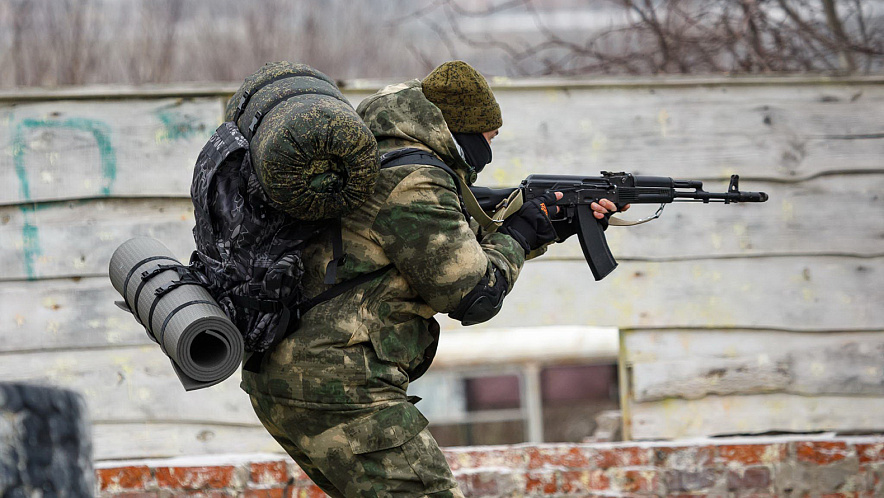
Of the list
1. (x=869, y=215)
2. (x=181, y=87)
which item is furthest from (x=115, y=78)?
(x=869, y=215)

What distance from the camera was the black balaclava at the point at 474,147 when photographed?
2.85 meters

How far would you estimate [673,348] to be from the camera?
4.49 m

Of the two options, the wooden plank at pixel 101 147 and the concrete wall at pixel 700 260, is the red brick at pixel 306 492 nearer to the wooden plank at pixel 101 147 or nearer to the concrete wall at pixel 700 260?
the concrete wall at pixel 700 260

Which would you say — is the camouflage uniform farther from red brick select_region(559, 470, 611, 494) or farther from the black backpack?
red brick select_region(559, 470, 611, 494)

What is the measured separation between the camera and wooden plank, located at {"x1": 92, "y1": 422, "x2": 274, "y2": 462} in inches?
169

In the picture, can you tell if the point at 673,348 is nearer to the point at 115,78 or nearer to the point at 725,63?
the point at 725,63

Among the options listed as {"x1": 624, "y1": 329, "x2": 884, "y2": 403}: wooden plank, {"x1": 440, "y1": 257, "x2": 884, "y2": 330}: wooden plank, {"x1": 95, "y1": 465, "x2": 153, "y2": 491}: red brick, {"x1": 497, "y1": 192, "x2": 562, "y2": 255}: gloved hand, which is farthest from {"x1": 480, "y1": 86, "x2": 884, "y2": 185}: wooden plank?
{"x1": 95, "y1": 465, "x2": 153, "y2": 491}: red brick

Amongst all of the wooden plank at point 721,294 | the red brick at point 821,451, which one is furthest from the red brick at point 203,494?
the red brick at point 821,451

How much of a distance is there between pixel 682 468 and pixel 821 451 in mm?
657

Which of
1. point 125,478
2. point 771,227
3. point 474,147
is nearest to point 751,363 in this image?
point 771,227

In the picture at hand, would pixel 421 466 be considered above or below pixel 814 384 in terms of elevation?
Answer: below

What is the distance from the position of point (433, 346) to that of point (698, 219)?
2209 millimetres

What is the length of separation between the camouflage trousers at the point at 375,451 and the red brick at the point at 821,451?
2.53m

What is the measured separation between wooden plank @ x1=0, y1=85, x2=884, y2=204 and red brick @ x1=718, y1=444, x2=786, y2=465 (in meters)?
1.28
